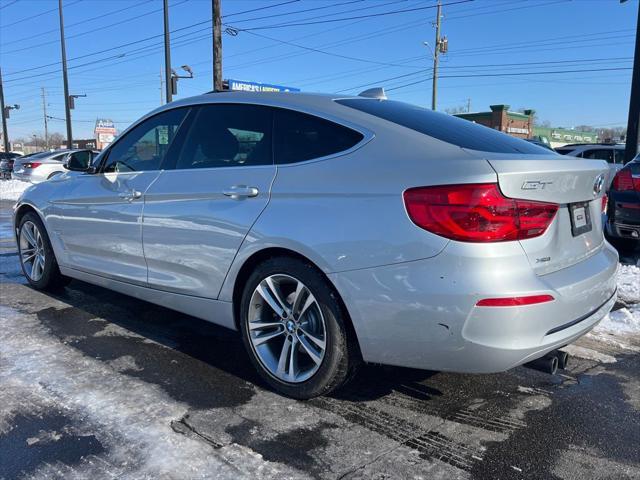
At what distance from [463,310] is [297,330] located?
3.32 ft

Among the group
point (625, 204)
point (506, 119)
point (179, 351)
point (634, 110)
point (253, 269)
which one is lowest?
point (179, 351)

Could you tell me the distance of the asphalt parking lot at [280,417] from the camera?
2.40m

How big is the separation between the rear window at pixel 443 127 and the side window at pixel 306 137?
25cm

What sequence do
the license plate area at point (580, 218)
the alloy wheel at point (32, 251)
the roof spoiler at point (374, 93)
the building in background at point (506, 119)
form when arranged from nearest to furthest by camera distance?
the license plate area at point (580, 218)
the roof spoiler at point (374, 93)
the alloy wheel at point (32, 251)
the building in background at point (506, 119)

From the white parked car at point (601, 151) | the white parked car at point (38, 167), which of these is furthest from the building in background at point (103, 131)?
the white parked car at point (601, 151)

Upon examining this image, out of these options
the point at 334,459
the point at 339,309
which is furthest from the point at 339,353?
the point at 334,459

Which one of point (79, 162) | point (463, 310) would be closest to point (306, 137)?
point (463, 310)

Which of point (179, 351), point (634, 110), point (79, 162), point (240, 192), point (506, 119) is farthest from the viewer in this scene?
point (506, 119)

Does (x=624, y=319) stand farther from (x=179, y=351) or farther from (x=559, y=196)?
(x=179, y=351)

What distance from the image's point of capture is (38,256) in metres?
5.20

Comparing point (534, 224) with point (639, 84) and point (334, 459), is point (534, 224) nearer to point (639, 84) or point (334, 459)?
point (334, 459)

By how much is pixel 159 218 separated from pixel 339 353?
1593mm

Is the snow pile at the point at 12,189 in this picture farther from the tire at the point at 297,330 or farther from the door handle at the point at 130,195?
the tire at the point at 297,330

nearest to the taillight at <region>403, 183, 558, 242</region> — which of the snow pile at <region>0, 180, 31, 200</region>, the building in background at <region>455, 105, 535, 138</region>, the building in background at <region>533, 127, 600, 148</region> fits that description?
the snow pile at <region>0, 180, 31, 200</region>
